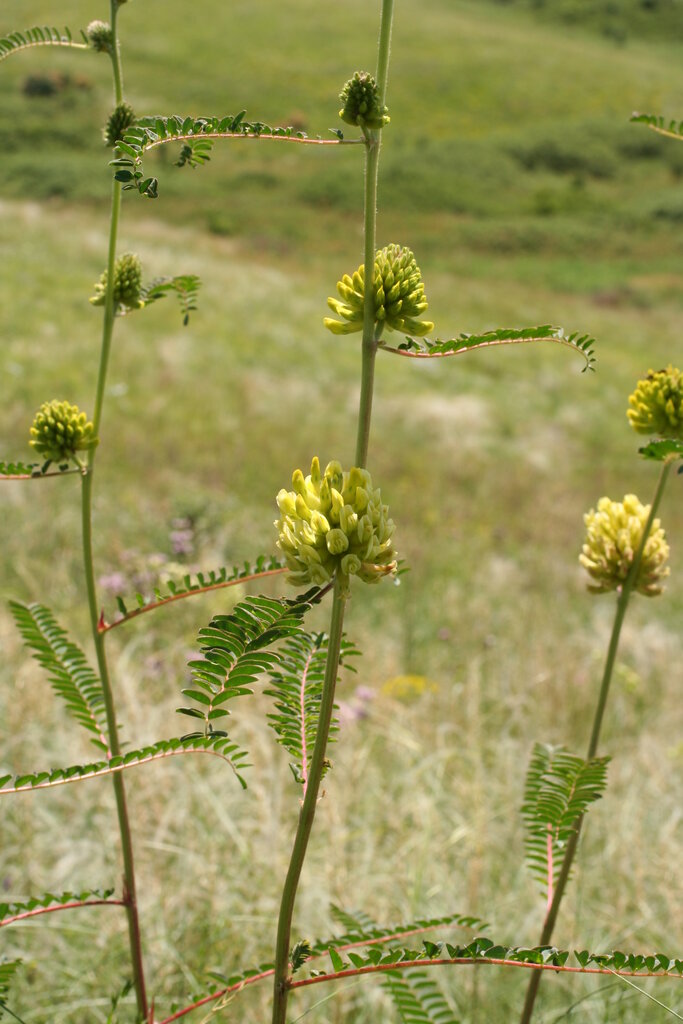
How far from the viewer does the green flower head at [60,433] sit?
1.23 metres

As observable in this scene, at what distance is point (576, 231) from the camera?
3081 centimetres

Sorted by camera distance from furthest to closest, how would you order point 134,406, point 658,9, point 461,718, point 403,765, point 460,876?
1. point 658,9
2. point 134,406
3. point 461,718
4. point 403,765
5. point 460,876

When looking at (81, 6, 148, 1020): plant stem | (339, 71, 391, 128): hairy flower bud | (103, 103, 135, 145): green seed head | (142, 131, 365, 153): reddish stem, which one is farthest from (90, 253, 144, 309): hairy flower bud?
(339, 71, 391, 128): hairy flower bud

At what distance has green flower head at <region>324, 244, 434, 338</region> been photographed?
0.92 meters

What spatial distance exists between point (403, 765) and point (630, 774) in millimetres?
915

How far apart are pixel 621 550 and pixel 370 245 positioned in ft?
2.72

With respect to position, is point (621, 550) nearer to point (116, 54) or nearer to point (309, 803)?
point (309, 803)

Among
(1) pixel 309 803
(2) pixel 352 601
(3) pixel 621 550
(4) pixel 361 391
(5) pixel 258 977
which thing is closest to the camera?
(4) pixel 361 391

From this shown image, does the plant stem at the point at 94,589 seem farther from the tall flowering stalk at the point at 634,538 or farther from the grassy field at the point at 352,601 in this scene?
the tall flowering stalk at the point at 634,538

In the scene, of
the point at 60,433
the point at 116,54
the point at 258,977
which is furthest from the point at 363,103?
the point at 258,977

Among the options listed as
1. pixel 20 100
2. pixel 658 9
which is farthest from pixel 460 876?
pixel 658 9

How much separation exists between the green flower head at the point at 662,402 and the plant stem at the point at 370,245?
62 cm

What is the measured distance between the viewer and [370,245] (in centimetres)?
84

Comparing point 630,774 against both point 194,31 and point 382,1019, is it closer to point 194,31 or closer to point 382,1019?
point 382,1019
